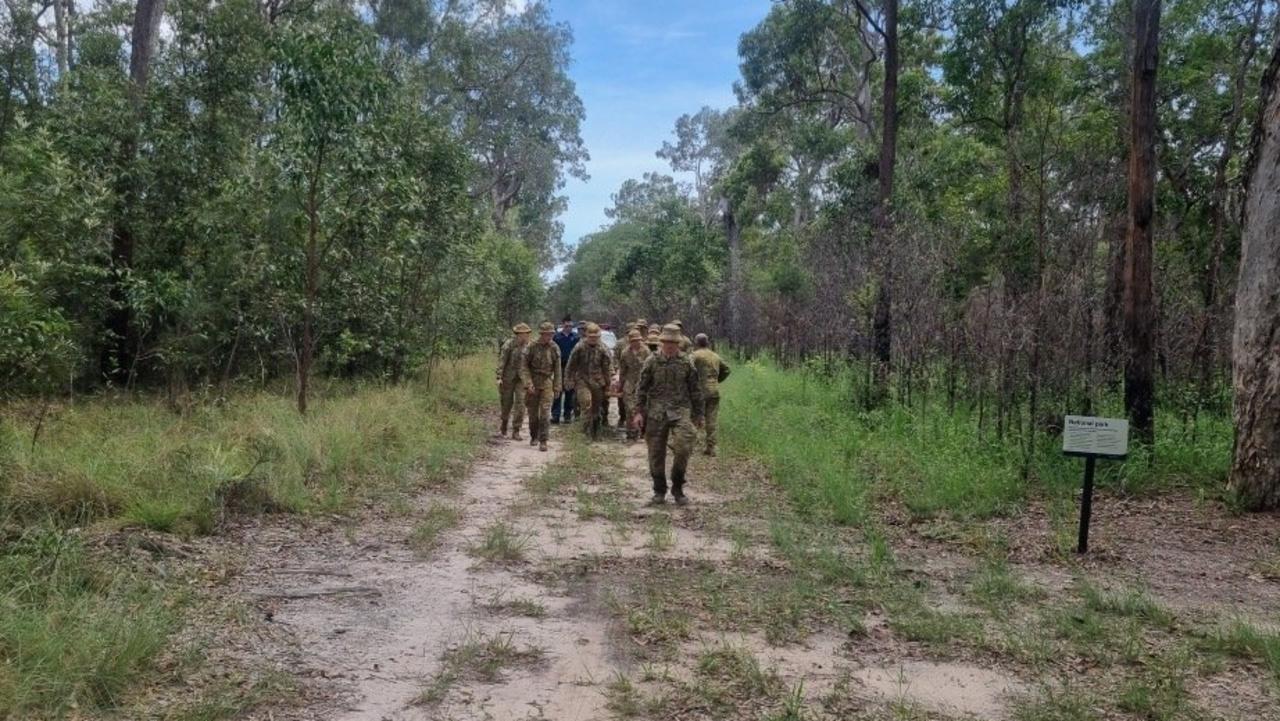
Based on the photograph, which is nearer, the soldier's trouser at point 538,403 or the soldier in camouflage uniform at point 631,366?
the soldier's trouser at point 538,403

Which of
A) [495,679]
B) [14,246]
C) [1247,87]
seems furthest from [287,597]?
[1247,87]

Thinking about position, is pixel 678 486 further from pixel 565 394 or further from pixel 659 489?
pixel 565 394

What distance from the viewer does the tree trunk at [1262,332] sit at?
7723 millimetres

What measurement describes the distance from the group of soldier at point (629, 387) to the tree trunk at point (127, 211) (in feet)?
18.3

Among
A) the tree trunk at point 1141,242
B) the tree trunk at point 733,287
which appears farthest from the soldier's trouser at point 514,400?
the tree trunk at point 733,287

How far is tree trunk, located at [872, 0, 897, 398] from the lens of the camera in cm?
1327

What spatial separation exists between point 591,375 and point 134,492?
7.63 meters

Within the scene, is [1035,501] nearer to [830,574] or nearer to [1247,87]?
[830,574]

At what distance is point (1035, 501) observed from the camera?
8352 millimetres

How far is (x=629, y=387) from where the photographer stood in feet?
44.8

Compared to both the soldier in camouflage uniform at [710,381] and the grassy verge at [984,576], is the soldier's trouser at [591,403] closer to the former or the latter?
the soldier in camouflage uniform at [710,381]

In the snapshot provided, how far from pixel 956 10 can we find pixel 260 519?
1556cm

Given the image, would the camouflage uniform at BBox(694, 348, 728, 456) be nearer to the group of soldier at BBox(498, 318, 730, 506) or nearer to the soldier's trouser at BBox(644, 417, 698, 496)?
the group of soldier at BBox(498, 318, 730, 506)

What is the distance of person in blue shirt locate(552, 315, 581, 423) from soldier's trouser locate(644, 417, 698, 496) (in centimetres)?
661
